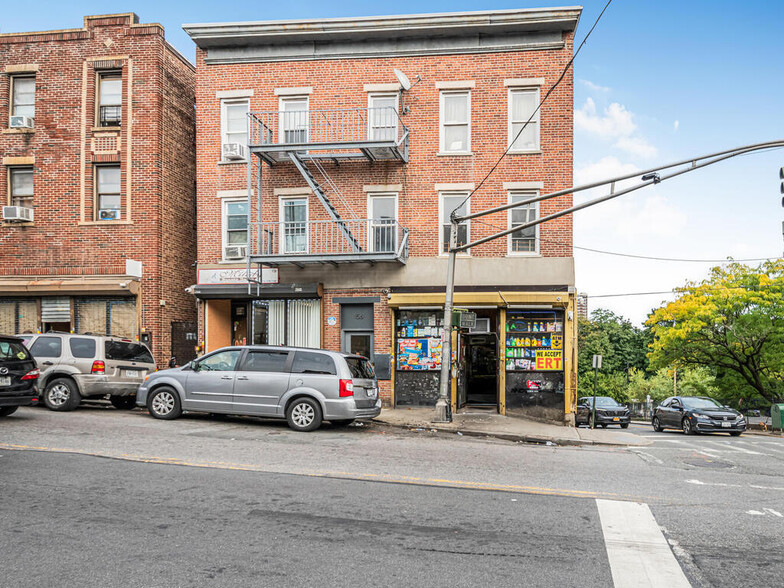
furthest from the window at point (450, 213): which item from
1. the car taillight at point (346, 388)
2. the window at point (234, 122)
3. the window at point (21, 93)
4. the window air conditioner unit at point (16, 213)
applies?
the window at point (21, 93)

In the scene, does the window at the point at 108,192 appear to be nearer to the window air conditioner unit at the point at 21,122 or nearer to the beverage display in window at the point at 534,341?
the window air conditioner unit at the point at 21,122

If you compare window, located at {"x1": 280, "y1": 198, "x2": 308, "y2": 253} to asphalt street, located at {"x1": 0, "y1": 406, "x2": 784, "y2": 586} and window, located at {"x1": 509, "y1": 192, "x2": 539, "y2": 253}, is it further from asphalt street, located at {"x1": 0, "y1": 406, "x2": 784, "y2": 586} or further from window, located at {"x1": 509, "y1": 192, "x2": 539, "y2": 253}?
asphalt street, located at {"x1": 0, "y1": 406, "x2": 784, "y2": 586}

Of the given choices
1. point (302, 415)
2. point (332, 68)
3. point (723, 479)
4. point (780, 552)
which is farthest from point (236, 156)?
point (780, 552)

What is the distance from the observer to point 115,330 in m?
19.9

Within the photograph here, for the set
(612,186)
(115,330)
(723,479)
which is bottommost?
(723,479)

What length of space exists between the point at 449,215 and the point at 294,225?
4553 mm

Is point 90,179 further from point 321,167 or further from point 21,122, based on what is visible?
point 321,167

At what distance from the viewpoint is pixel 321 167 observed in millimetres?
19188

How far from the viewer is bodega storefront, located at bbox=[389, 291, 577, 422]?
18.0m

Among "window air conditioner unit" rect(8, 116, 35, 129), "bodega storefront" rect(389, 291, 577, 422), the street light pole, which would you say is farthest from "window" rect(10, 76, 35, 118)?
the street light pole

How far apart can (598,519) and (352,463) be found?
376cm

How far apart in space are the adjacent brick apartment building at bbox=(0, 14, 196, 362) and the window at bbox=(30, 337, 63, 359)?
5.25 meters

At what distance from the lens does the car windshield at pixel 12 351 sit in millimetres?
11951

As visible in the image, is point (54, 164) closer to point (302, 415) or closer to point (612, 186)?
point (302, 415)
